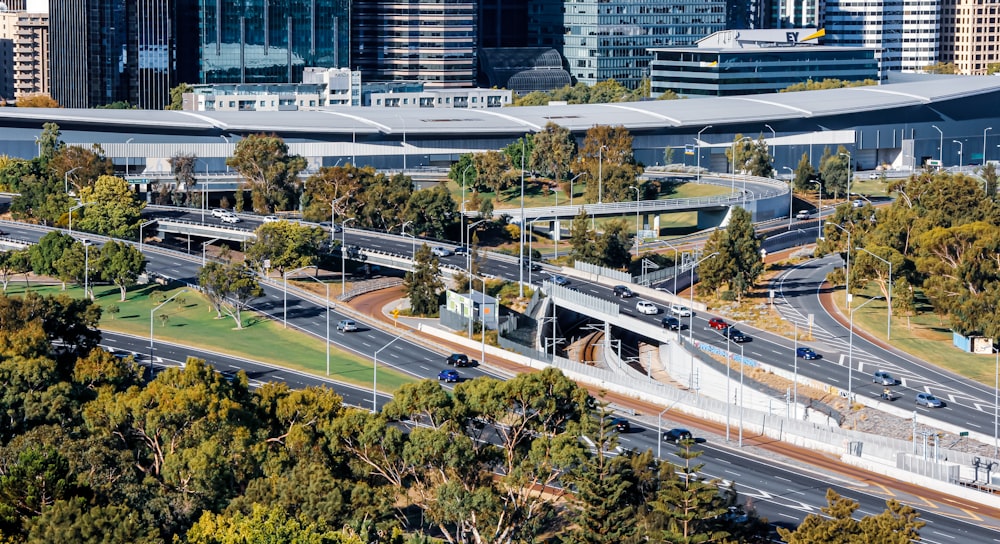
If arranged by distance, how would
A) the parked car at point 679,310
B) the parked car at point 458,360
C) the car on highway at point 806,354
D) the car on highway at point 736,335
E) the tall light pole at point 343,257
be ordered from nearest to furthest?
the car on highway at point 806,354 → the parked car at point 458,360 → the car on highway at point 736,335 → the parked car at point 679,310 → the tall light pole at point 343,257

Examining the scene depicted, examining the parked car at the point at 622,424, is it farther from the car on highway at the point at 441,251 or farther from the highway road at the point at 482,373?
the car on highway at the point at 441,251

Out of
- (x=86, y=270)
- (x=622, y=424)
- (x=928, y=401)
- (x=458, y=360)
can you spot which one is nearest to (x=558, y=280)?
(x=458, y=360)

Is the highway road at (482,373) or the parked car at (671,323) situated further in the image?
the parked car at (671,323)

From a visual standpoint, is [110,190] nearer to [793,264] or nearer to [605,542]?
[793,264]

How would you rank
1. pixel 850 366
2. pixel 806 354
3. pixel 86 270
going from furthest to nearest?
pixel 86 270 < pixel 806 354 < pixel 850 366

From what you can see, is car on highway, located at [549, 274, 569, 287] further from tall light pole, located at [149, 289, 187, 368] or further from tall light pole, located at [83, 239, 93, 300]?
tall light pole, located at [83, 239, 93, 300]

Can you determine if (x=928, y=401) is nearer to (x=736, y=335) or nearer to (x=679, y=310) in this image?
(x=736, y=335)

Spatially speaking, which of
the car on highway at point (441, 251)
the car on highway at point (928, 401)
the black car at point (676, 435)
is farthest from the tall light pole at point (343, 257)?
the car on highway at point (928, 401)
